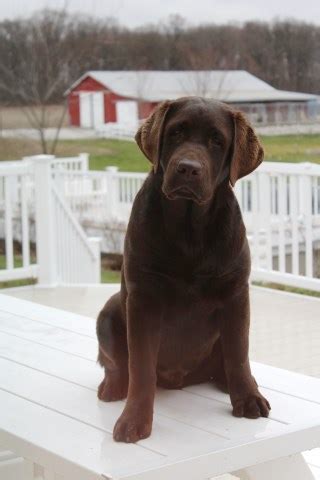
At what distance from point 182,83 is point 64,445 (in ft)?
18.0

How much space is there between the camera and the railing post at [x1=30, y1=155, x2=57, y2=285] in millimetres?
4531

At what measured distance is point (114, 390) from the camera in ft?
4.48

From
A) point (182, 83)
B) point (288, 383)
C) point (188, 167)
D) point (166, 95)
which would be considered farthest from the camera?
point (166, 95)

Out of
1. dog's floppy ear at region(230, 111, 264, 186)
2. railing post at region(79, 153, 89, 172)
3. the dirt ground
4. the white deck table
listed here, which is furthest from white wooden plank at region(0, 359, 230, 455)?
railing post at region(79, 153, 89, 172)

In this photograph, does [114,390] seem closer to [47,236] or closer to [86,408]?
[86,408]

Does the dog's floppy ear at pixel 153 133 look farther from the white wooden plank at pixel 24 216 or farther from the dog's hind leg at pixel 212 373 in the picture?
the white wooden plank at pixel 24 216

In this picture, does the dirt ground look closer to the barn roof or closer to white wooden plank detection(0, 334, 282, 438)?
the barn roof

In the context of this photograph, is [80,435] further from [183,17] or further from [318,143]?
[183,17]

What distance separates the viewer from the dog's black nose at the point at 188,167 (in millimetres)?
1047

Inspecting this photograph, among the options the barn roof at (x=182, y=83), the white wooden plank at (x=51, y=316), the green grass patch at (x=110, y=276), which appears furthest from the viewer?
the green grass patch at (x=110, y=276)

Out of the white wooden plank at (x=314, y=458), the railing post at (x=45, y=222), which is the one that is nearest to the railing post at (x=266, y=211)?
the railing post at (x=45, y=222)

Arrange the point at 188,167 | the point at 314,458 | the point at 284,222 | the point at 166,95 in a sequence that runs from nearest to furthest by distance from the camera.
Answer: the point at 188,167
the point at 314,458
the point at 284,222
the point at 166,95

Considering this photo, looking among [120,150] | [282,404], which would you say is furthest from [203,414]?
[120,150]

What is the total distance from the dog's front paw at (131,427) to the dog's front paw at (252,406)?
0.53 feet
